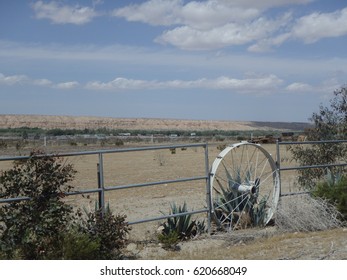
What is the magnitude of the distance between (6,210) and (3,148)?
4601 cm

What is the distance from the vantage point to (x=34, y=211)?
7.29 m

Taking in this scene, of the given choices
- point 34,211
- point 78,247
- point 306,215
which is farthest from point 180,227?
point 34,211

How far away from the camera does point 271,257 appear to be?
7344 millimetres

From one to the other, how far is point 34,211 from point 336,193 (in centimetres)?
581

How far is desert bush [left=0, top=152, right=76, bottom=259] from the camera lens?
23.2ft

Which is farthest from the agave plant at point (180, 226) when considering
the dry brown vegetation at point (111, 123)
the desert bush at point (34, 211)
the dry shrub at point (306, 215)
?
the dry brown vegetation at point (111, 123)

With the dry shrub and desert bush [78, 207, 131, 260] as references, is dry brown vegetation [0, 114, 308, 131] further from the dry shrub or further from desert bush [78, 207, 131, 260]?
desert bush [78, 207, 131, 260]

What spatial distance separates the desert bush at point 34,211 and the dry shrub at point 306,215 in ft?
13.8

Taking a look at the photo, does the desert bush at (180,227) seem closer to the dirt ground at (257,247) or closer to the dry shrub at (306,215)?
the dirt ground at (257,247)

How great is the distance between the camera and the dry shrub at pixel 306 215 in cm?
966

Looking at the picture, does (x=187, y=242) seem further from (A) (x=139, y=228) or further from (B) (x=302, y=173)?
(B) (x=302, y=173)

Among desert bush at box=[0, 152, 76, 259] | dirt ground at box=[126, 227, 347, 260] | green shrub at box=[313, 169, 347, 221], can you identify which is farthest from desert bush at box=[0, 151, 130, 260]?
green shrub at box=[313, 169, 347, 221]

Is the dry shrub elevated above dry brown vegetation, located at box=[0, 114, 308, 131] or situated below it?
below

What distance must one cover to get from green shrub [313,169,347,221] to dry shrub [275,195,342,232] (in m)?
0.12
